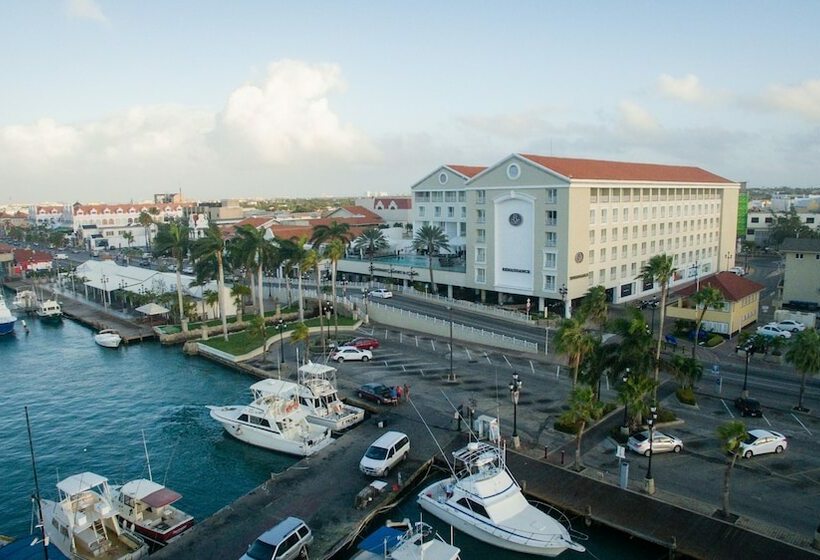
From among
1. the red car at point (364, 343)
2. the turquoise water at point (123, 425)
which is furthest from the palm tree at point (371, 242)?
the turquoise water at point (123, 425)

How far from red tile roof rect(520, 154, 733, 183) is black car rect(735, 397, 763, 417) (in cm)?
3415

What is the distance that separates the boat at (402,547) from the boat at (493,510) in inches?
109

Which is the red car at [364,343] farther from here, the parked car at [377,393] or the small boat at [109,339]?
the small boat at [109,339]

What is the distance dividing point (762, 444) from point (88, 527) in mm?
34423

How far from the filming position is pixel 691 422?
37.2 m

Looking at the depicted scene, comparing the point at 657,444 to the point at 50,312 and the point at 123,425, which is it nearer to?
the point at 123,425

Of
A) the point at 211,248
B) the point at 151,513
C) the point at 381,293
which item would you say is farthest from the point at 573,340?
the point at 381,293

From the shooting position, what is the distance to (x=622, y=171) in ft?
258

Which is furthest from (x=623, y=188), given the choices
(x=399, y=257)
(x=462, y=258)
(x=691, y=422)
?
(x=691, y=422)

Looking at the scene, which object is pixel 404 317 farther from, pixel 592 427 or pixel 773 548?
pixel 773 548

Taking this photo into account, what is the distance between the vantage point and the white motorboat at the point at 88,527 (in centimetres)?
2584

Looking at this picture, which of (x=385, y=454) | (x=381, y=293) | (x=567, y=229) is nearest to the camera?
(x=385, y=454)

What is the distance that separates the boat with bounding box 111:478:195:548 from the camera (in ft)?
88.6

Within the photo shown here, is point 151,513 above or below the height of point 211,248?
below
